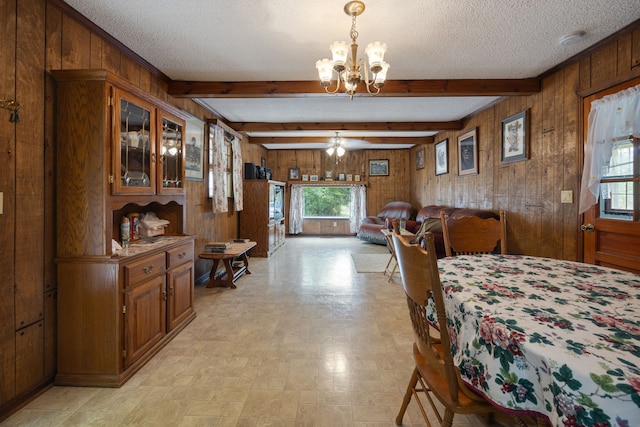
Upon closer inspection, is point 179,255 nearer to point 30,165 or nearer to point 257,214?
point 30,165

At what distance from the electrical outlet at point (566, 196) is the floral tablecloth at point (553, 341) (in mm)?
1593

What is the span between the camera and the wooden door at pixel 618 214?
2.14 metres

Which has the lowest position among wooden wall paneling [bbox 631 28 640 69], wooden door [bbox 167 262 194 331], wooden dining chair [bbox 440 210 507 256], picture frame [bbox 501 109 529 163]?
wooden door [bbox 167 262 194 331]

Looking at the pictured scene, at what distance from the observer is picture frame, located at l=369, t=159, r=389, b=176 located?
319 inches

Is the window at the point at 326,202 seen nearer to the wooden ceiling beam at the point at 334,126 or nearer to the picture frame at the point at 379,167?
the picture frame at the point at 379,167

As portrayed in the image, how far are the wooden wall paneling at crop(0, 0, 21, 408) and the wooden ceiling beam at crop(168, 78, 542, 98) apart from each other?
1640 millimetres

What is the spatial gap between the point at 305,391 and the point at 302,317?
107cm

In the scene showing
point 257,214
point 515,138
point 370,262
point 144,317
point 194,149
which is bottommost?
point 370,262

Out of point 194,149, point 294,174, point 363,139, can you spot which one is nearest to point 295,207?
point 294,174

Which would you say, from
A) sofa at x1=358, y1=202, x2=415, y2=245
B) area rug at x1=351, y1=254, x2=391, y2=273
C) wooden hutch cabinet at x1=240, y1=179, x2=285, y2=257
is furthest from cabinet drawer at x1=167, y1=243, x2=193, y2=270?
sofa at x1=358, y1=202, x2=415, y2=245

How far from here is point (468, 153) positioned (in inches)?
189

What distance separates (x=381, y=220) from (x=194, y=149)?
16.8 ft

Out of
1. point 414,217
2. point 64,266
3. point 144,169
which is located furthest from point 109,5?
point 414,217

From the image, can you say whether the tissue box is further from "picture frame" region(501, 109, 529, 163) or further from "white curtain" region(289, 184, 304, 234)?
"white curtain" region(289, 184, 304, 234)
